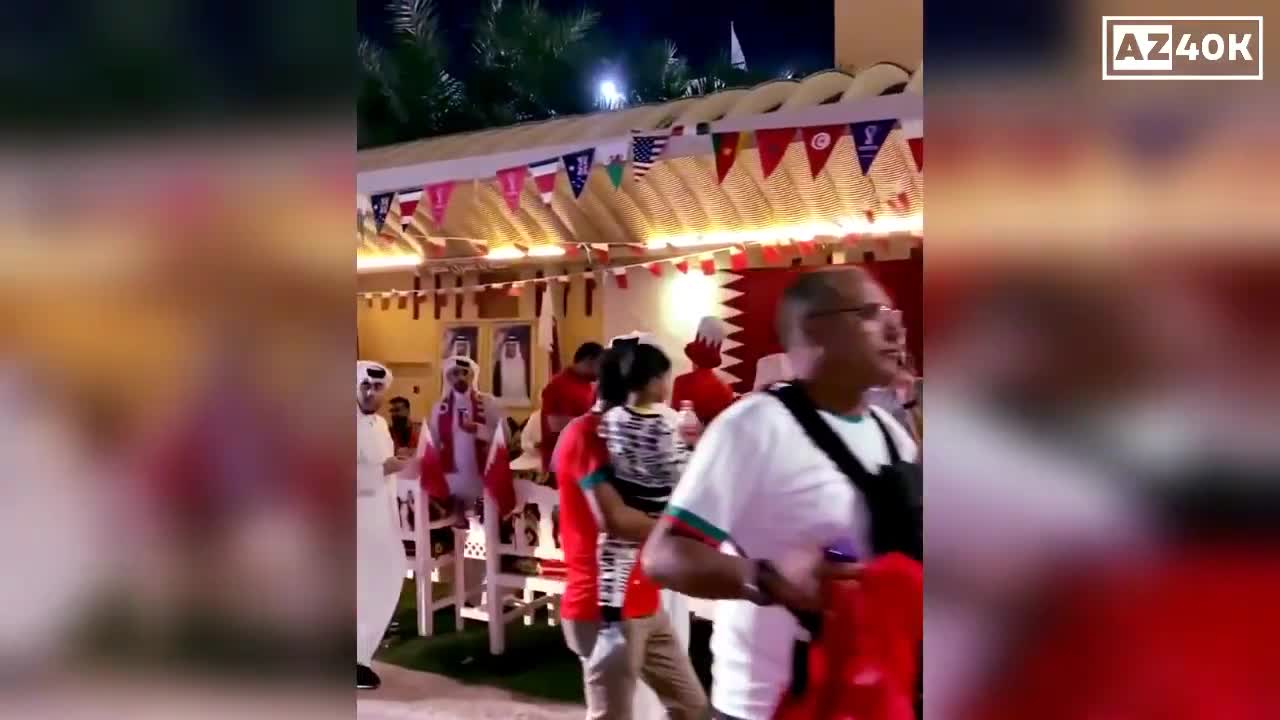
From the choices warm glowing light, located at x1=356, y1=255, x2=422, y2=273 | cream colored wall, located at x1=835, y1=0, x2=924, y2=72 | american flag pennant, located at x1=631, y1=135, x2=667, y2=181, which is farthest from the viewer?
warm glowing light, located at x1=356, y1=255, x2=422, y2=273

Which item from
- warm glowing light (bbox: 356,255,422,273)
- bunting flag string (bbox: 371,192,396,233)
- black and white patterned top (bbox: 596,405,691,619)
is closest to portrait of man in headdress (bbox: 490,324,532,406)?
warm glowing light (bbox: 356,255,422,273)

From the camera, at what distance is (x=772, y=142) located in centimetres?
300

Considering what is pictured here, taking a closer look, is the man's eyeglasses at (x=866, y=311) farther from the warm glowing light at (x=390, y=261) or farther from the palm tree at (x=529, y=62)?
the palm tree at (x=529, y=62)

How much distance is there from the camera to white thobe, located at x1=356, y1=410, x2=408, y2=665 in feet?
12.5

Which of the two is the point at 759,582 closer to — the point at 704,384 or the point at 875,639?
the point at 875,639

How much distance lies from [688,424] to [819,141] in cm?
102

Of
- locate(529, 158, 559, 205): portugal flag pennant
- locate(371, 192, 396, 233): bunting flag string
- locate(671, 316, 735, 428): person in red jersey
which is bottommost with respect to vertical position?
locate(671, 316, 735, 428): person in red jersey

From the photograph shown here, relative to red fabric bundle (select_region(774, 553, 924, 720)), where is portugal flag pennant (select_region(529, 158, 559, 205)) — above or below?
above

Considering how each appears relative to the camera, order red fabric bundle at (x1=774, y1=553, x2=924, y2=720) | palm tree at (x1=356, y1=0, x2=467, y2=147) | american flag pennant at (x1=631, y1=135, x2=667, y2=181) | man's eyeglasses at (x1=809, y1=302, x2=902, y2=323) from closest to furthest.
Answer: red fabric bundle at (x1=774, y1=553, x2=924, y2=720) → man's eyeglasses at (x1=809, y1=302, x2=902, y2=323) → american flag pennant at (x1=631, y1=135, x2=667, y2=181) → palm tree at (x1=356, y1=0, x2=467, y2=147)

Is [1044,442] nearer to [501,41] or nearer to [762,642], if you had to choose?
[762,642]

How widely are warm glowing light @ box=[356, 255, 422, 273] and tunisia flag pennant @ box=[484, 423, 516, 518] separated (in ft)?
13.4

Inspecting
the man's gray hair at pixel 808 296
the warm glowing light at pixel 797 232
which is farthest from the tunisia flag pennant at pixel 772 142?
the warm glowing light at pixel 797 232

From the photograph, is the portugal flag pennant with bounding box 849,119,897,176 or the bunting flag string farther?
the bunting flag string

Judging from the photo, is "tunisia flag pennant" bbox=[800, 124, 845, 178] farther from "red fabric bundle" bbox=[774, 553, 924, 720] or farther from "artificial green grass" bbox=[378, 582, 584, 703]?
"artificial green grass" bbox=[378, 582, 584, 703]
